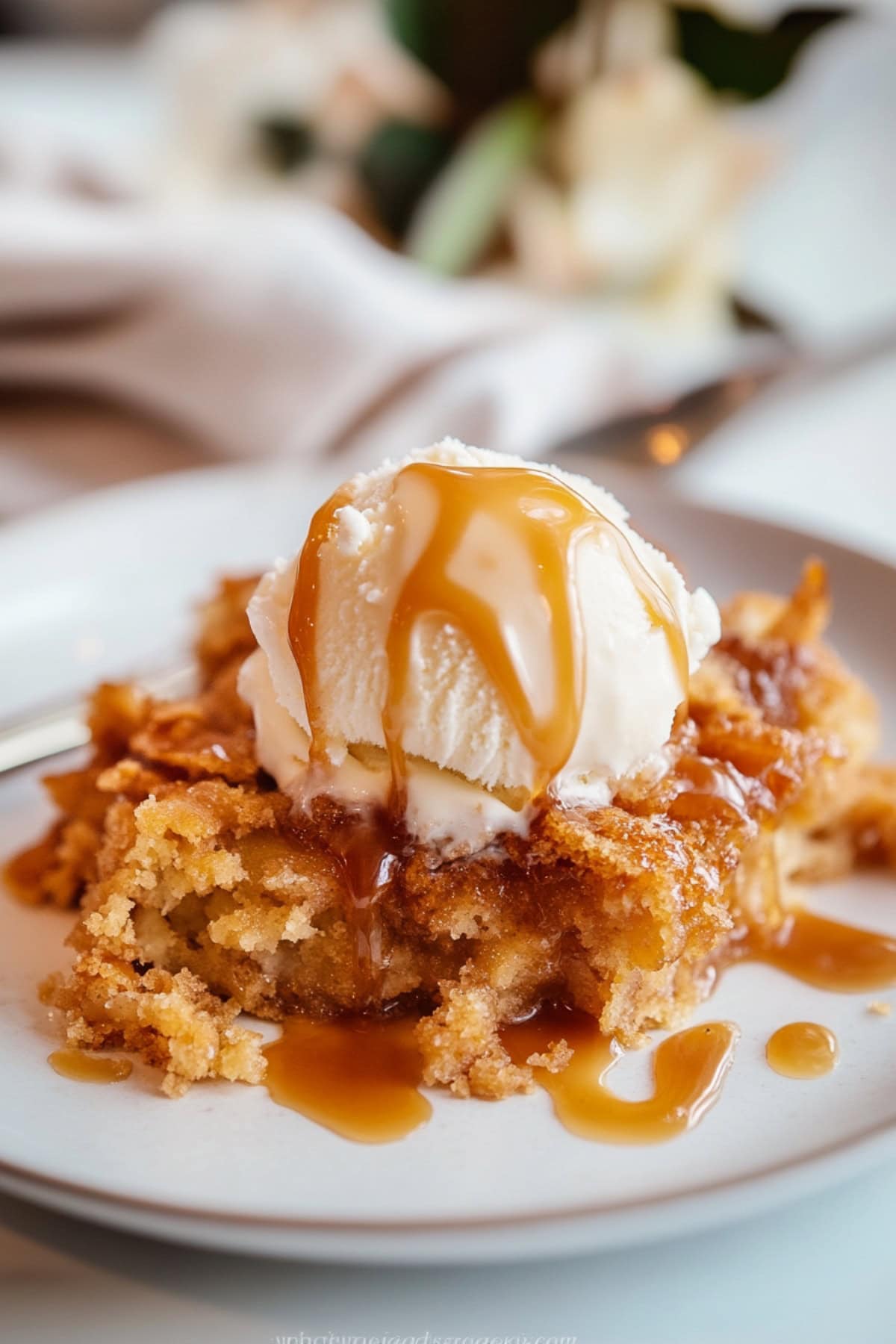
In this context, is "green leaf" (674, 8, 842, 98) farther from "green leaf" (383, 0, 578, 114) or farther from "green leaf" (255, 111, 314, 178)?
"green leaf" (255, 111, 314, 178)

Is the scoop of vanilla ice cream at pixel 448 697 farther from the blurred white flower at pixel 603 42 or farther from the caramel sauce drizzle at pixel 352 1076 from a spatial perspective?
the blurred white flower at pixel 603 42

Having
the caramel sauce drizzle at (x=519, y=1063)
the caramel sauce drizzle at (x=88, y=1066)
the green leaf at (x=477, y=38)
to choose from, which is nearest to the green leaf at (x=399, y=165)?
the green leaf at (x=477, y=38)

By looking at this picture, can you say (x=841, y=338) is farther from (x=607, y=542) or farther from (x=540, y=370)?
(x=607, y=542)

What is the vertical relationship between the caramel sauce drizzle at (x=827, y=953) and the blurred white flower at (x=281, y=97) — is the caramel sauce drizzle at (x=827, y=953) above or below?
below

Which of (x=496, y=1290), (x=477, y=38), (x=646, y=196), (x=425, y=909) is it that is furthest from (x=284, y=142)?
(x=496, y=1290)

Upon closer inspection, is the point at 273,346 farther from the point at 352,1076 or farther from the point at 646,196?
the point at 352,1076

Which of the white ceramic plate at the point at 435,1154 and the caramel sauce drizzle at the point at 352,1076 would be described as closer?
the white ceramic plate at the point at 435,1154

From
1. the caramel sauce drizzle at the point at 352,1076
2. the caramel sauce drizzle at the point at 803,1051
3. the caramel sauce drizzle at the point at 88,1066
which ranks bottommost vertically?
the caramel sauce drizzle at the point at 88,1066
